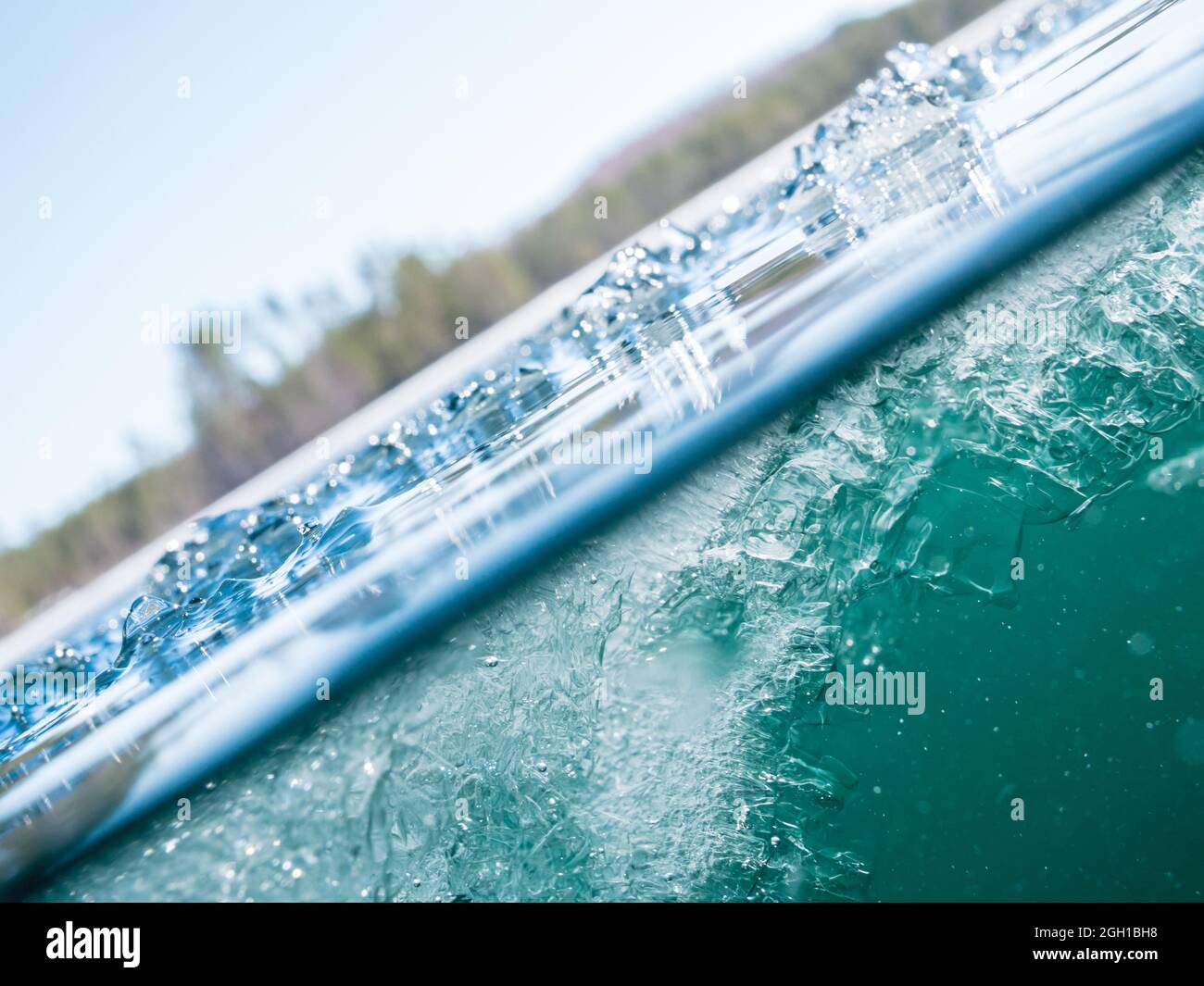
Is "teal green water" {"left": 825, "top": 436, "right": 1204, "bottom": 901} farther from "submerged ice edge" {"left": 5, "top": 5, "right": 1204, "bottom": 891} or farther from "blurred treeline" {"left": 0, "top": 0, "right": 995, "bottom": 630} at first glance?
"blurred treeline" {"left": 0, "top": 0, "right": 995, "bottom": 630}

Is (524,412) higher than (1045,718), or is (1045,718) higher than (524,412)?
(524,412)

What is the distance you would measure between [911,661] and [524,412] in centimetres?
40

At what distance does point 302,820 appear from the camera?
673 mm

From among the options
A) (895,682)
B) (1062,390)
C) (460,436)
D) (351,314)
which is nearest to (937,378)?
(1062,390)

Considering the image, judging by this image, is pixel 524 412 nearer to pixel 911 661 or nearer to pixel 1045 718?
pixel 911 661

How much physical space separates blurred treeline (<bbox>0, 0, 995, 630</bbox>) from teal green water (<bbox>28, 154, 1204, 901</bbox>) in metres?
1.84

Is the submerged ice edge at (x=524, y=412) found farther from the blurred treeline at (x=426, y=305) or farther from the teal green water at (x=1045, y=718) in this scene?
the blurred treeline at (x=426, y=305)

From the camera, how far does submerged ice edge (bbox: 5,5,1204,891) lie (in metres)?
0.65

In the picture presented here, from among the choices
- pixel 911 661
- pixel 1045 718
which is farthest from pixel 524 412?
pixel 1045 718

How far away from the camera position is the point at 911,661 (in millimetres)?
691

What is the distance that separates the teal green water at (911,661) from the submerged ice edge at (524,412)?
0.11 m

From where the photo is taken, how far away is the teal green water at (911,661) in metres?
0.69

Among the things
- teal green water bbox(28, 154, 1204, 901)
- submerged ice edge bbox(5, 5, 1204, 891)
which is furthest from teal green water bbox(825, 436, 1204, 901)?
submerged ice edge bbox(5, 5, 1204, 891)
